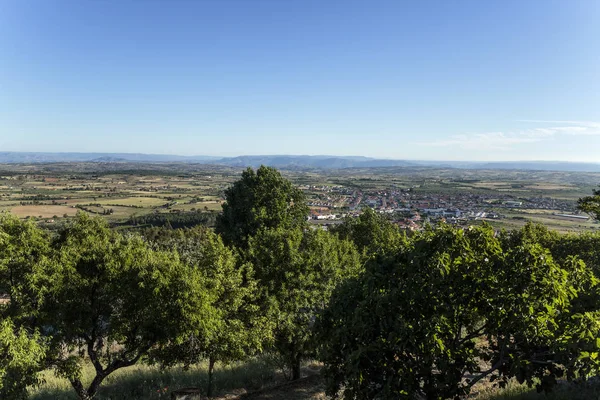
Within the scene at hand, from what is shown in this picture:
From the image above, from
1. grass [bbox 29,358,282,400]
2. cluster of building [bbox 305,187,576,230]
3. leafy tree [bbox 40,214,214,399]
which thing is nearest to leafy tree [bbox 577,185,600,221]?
grass [bbox 29,358,282,400]

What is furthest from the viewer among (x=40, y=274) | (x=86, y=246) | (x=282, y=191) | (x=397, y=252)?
(x=282, y=191)

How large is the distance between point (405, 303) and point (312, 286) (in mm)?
9708

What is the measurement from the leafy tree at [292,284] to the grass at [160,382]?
2227 millimetres

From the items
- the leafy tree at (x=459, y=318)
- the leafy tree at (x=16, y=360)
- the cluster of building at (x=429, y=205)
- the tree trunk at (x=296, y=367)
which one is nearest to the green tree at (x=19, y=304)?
the leafy tree at (x=16, y=360)

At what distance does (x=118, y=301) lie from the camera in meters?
13.8

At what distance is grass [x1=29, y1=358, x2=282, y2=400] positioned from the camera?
15.9m

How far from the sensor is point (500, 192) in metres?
190

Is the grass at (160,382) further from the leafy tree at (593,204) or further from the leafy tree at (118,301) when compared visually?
the leafy tree at (593,204)

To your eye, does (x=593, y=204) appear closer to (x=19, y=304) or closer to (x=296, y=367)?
(x=296, y=367)


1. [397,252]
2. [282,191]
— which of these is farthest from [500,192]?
[397,252]

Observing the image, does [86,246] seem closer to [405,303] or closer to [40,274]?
[40,274]

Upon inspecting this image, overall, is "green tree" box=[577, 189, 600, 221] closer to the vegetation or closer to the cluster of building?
the vegetation

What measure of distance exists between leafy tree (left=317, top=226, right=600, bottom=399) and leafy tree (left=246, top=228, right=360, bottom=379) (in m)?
7.46

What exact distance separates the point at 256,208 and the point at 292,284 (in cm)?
927
